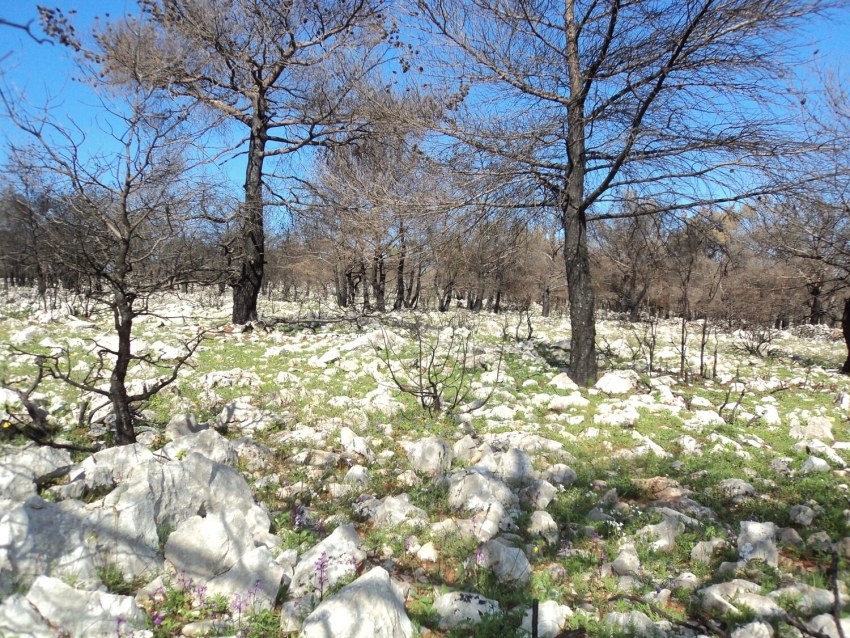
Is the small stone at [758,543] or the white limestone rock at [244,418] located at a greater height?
the white limestone rock at [244,418]

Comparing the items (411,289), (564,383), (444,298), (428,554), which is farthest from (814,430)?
(411,289)

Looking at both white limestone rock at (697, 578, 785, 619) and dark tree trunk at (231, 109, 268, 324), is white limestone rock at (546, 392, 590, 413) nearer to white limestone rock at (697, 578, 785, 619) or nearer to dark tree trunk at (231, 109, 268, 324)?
white limestone rock at (697, 578, 785, 619)

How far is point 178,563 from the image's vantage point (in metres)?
2.39

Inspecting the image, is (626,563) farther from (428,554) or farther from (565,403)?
(565,403)

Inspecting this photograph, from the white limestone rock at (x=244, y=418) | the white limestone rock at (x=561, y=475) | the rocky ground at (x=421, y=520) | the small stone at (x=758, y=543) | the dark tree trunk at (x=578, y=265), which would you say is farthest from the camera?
the dark tree trunk at (x=578, y=265)

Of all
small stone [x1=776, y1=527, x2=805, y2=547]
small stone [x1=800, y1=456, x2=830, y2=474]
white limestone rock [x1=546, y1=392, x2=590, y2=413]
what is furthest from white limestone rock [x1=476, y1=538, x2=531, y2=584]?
white limestone rock [x1=546, y1=392, x2=590, y2=413]

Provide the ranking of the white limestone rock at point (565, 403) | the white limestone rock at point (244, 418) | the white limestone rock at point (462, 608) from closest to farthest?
the white limestone rock at point (462, 608) < the white limestone rock at point (244, 418) < the white limestone rock at point (565, 403)

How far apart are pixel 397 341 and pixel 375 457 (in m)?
5.93

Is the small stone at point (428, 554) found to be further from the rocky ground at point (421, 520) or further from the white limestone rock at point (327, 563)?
the white limestone rock at point (327, 563)

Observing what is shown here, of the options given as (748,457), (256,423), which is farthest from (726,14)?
Answer: (256,423)

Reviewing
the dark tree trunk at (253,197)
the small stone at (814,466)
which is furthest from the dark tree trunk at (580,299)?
the dark tree trunk at (253,197)

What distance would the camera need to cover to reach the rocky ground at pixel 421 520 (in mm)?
2133

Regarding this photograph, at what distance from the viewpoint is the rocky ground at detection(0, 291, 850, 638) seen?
7.00 feet

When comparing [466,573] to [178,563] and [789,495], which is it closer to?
[178,563]
